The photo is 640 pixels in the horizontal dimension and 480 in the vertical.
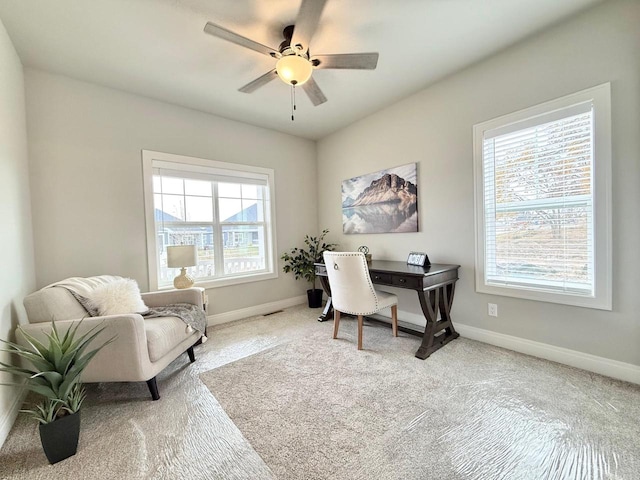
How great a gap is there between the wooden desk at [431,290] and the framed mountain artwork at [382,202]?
2.27 feet

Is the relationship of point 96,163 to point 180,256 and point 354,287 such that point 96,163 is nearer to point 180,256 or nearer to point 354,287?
point 180,256

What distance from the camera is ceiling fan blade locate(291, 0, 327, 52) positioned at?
4.70ft

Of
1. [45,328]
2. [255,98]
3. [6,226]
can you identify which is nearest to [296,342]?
[45,328]

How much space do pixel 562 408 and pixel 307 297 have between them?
304 cm

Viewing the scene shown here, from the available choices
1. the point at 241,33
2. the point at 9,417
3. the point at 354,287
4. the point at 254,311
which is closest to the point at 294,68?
the point at 241,33

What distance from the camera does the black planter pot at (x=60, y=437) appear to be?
127 centimetres

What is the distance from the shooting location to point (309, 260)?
4.04 meters

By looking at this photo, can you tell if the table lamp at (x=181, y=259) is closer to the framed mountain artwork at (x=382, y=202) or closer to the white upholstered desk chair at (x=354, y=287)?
the white upholstered desk chair at (x=354, y=287)

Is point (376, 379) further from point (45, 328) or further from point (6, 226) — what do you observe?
point (6, 226)

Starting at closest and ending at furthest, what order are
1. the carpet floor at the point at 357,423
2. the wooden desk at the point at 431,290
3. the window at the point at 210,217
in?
the carpet floor at the point at 357,423, the wooden desk at the point at 431,290, the window at the point at 210,217

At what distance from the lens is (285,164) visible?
396 centimetres

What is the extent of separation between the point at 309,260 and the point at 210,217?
1.57m

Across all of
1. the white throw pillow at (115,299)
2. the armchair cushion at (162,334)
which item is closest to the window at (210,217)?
the white throw pillow at (115,299)

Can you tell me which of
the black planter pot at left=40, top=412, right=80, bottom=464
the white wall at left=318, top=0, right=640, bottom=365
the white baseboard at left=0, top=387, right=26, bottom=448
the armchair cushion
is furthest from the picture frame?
the white baseboard at left=0, top=387, right=26, bottom=448
